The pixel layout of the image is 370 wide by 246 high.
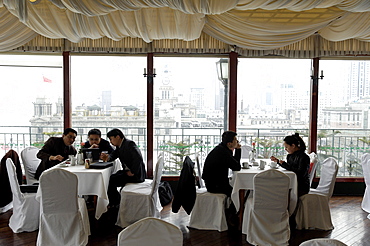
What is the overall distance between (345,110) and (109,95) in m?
4.10

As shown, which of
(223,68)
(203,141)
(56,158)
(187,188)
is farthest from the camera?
(203,141)

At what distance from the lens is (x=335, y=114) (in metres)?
6.32

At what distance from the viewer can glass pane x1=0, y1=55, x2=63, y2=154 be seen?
243 inches

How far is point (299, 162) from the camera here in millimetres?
4438

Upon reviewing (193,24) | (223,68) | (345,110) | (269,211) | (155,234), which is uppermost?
(193,24)

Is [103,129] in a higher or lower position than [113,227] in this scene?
higher

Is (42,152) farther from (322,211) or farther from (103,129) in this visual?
(322,211)

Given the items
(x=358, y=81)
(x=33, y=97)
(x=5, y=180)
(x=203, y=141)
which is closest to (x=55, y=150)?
(x=5, y=180)

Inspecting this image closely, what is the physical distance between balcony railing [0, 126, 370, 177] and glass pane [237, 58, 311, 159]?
18 mm

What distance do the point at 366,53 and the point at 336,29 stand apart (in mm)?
1211

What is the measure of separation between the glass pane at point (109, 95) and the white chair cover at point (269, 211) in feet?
9.04

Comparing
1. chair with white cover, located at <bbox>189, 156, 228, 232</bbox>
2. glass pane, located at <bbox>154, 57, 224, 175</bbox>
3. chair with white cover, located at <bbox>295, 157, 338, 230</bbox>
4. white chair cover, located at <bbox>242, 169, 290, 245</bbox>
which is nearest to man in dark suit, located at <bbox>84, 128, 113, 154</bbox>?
glass pane, located at <bbox>154, 57, 224, 175</bbox>

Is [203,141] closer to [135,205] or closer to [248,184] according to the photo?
[248,184]

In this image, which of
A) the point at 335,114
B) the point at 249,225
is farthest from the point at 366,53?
the point at 249,225
